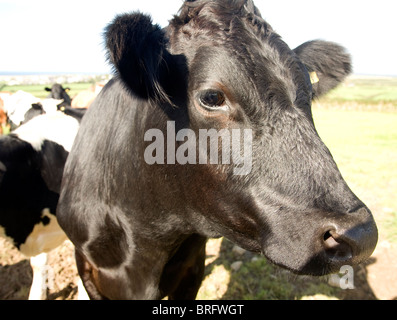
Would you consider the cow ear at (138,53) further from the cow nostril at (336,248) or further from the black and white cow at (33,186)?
the black and white cow at (33,186)

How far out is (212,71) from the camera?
149 centimetres

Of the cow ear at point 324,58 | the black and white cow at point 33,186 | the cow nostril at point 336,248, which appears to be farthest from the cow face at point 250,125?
the black and white cow at point 33,186

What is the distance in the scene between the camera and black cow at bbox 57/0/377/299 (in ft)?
4.33

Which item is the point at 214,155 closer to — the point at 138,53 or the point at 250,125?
the point at 250,125

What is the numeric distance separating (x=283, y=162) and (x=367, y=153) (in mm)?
11762

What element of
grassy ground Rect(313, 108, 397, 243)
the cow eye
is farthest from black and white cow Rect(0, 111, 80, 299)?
grassy ground Rect(313, 108, 397, 243)

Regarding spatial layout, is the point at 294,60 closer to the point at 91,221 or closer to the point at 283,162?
the point at 283,162

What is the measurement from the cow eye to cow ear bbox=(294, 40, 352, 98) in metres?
1.27

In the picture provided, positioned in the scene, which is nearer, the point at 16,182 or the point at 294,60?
the point at 294,60

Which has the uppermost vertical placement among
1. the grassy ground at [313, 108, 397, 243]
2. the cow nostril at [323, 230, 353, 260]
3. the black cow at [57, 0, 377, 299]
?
the black cow at [57, 0, 377, 299]

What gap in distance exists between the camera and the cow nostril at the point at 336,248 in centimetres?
124

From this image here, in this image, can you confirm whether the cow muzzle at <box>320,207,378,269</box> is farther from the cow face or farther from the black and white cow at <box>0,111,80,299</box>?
the black and white cow at <box>0,111,80,299</box>
